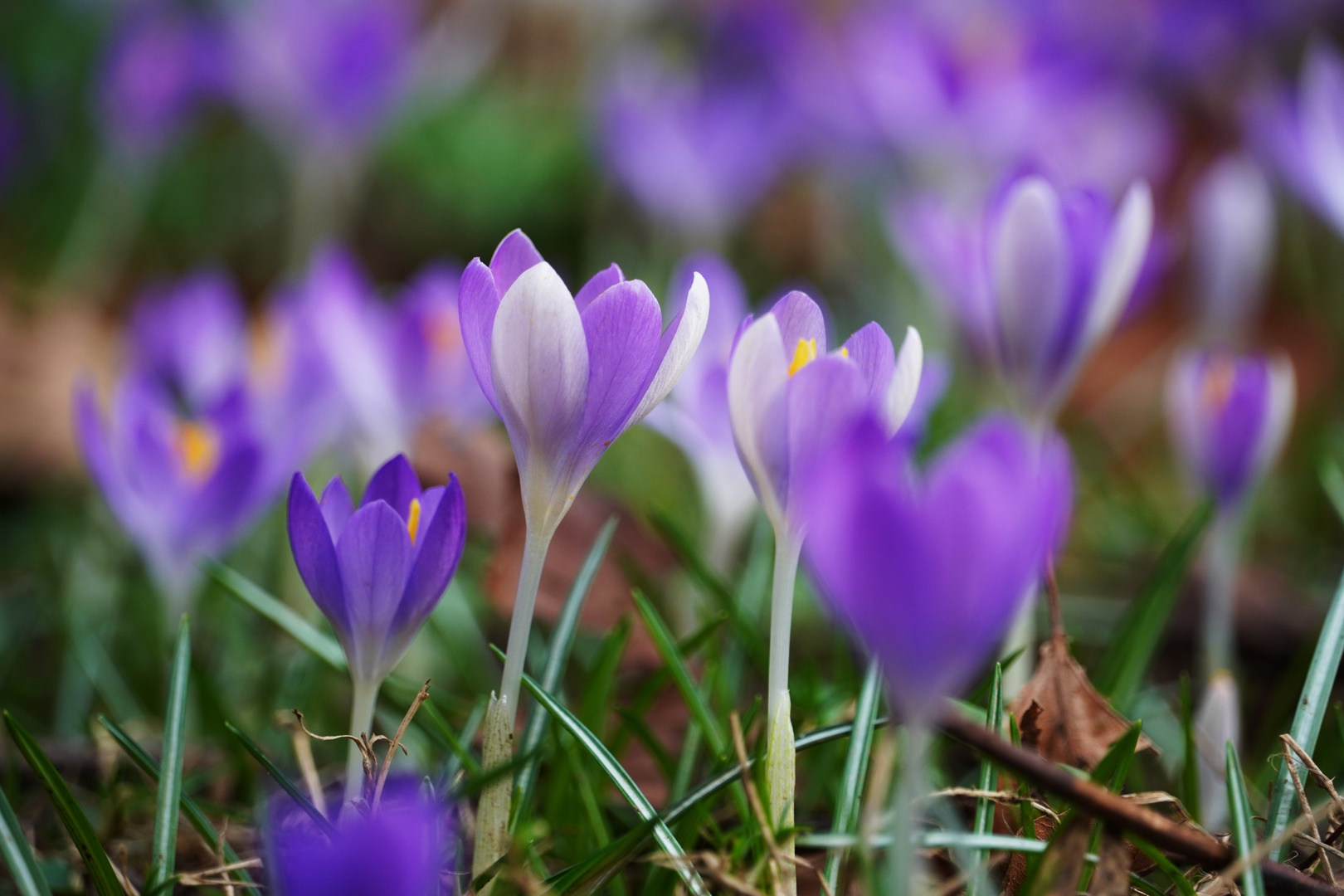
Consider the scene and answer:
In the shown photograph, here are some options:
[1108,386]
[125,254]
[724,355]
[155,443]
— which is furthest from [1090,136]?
[125,254]

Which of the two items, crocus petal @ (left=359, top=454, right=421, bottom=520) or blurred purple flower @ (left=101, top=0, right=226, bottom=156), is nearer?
crocus petal @ (left=359, top=454, right=421, bottom=520)

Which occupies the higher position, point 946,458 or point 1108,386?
point 946,458

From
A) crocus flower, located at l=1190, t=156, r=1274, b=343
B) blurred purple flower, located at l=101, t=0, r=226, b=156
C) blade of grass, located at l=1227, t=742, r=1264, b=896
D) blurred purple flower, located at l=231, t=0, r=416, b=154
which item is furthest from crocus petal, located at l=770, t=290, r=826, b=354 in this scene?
blurred purple flower, located at l=101, t=0, r=226, b=156

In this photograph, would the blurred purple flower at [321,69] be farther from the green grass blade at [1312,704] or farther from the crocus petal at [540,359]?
the green grass blade at [1312,704]

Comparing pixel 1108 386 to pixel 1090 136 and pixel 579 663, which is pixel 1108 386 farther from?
pixel 579 663

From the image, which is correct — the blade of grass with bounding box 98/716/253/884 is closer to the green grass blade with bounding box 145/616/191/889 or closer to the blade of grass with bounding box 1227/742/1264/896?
the green grass blade with bounding box 145/616/191/889

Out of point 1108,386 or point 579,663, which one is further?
point 1108,386
